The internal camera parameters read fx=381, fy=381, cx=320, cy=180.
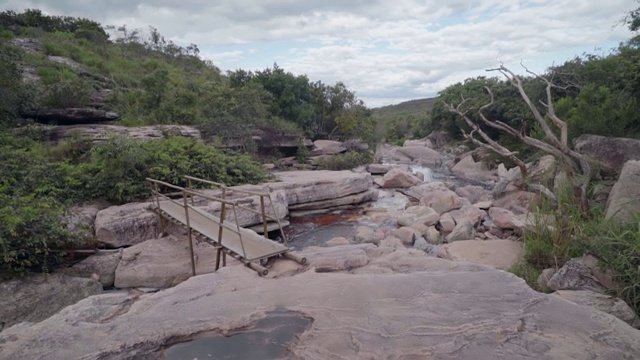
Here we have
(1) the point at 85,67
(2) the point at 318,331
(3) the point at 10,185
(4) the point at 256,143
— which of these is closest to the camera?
(2) the point at 318,331

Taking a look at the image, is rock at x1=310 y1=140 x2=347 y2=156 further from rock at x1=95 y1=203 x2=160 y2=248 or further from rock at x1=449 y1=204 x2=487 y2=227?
rock at x1=95 y1=203 x2=160 y2=248

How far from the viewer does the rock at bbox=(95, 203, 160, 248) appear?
28.9 feet

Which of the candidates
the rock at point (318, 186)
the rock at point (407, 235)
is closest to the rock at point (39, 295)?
the rock at point (318, 186)

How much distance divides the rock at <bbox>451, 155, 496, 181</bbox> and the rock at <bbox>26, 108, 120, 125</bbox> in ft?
59.9

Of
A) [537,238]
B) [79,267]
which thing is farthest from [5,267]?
[537,238]

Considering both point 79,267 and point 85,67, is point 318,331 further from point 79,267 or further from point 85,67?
point 85,67

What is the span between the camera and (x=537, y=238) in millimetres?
6348

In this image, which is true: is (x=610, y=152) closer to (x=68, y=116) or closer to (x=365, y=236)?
(x=365, y=236)

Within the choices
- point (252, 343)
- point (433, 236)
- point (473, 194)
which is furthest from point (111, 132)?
point (473, 194)

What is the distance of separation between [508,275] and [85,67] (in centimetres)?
2359

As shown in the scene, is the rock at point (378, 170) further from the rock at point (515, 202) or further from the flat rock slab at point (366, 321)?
the flat rock slab at point (366, 321)

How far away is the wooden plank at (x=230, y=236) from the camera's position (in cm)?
593

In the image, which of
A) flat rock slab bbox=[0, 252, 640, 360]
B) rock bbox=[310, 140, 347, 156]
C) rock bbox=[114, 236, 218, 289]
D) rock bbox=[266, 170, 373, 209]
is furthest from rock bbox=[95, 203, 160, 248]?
rock bbox=[310, 140, 347, 156]

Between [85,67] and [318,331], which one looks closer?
[318,331]
